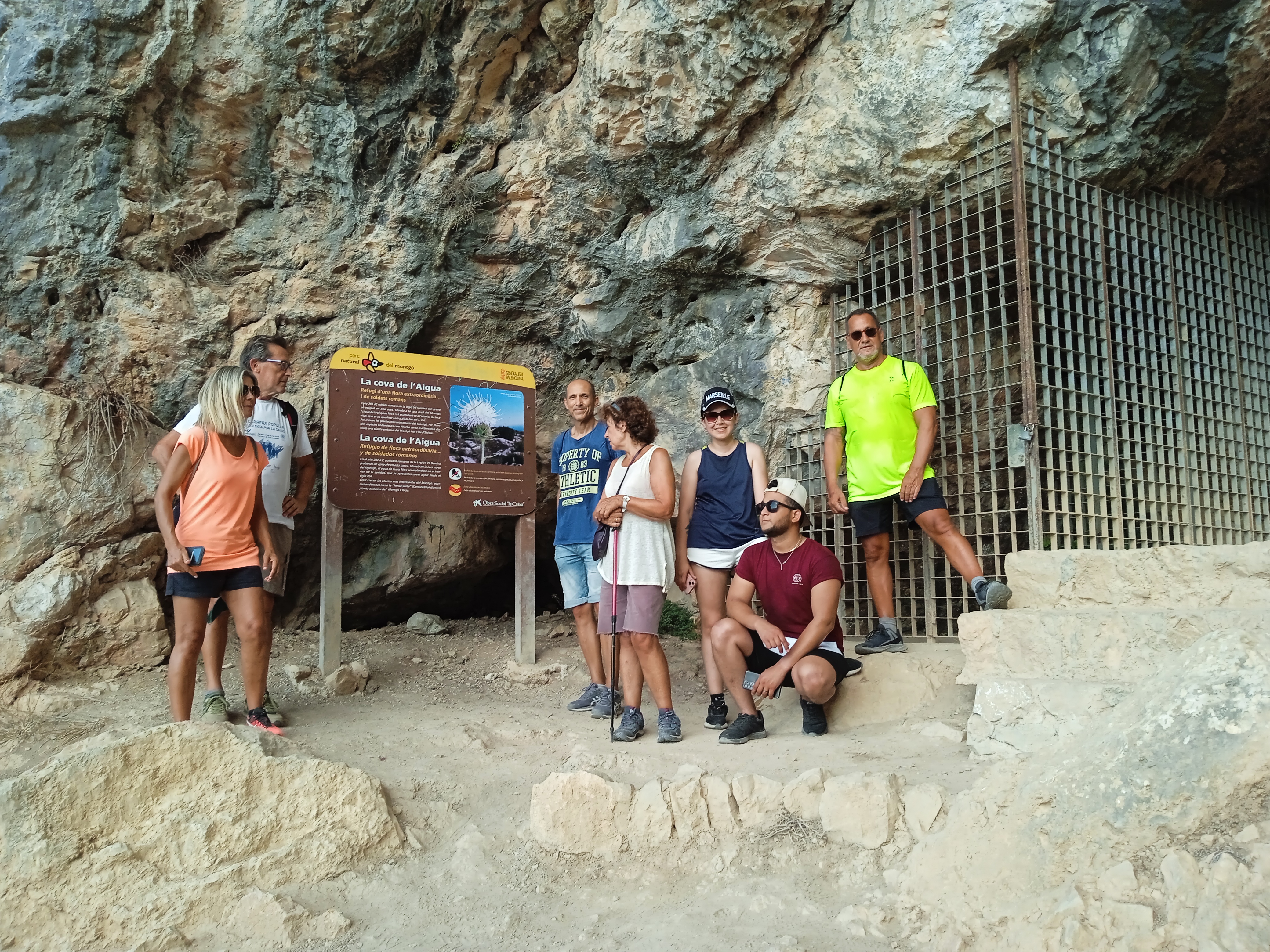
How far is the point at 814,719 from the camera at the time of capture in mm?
4336

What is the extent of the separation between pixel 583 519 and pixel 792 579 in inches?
54.7

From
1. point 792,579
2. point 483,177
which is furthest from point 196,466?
point 483,177

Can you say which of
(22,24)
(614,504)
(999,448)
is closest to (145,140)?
(22,24)

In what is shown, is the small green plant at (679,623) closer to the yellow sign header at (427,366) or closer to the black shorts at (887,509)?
the yellow sign header at (427,366)

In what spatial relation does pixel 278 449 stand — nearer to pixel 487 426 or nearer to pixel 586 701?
pixel 487 426

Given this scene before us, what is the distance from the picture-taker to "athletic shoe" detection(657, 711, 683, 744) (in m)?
4.24

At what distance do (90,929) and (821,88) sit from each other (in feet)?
18.1

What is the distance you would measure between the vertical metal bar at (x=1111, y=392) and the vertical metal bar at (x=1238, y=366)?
1.25m

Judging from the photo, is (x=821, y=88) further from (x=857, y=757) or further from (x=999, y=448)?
(x=857, y=757)

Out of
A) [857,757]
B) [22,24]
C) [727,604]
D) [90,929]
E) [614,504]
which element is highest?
[22,24]

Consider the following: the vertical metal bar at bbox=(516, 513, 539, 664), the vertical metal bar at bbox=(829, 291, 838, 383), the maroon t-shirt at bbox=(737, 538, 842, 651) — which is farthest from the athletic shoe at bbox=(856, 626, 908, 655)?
the vertical metal bar at bbox=(516, 513, 539, 664)

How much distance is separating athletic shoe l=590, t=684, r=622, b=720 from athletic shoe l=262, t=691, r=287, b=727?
1525 millimetres

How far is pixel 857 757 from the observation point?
386cm

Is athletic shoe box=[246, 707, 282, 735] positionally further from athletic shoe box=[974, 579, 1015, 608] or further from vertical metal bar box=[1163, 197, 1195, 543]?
vertical metal bar box=[1163, 197, 1195, 543]
